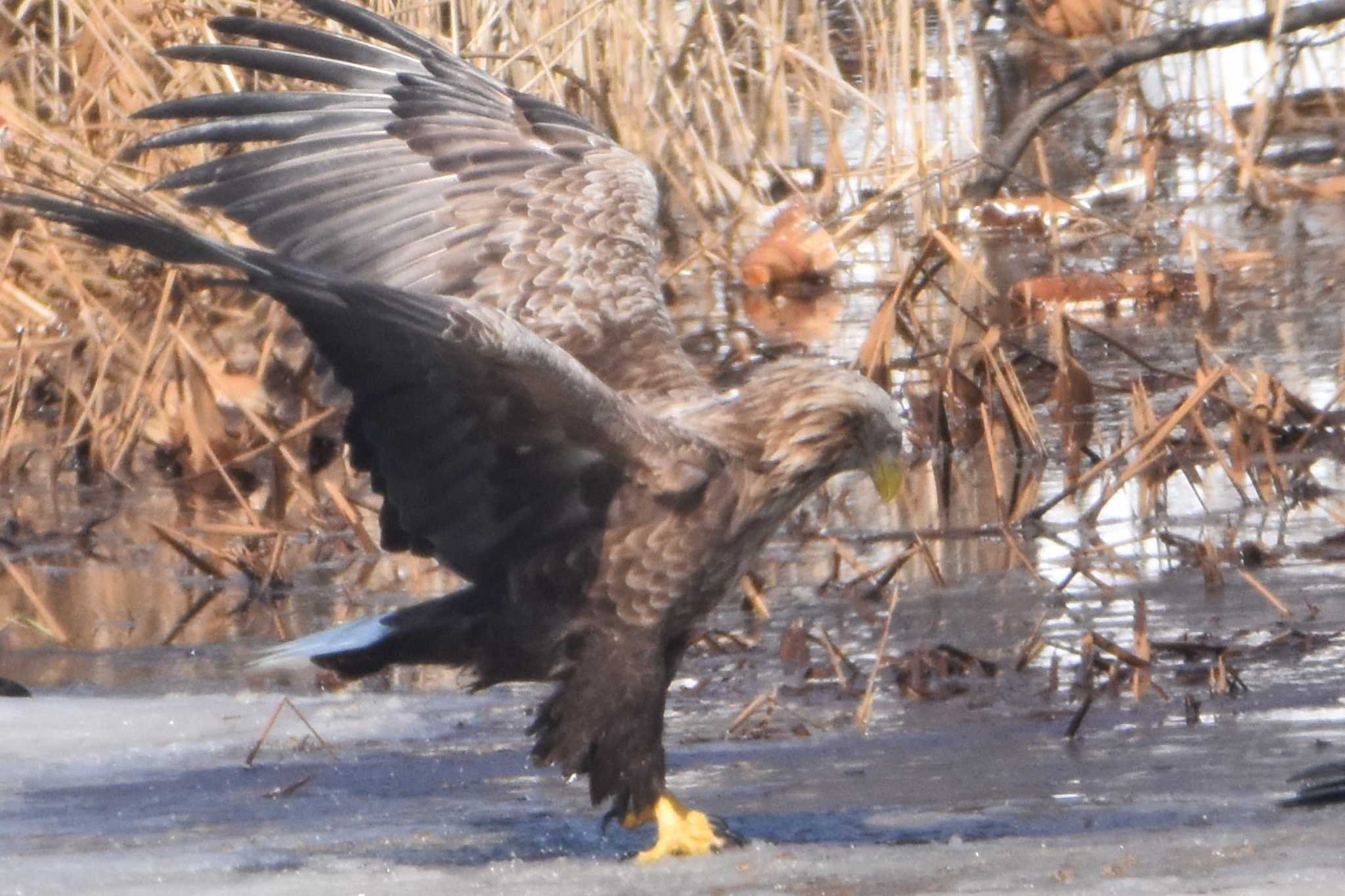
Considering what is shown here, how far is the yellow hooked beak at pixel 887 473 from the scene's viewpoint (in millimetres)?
4258

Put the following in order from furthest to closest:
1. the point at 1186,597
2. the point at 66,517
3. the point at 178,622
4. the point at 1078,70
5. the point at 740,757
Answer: the point at 1078,70, the point at 66,517, the point at 178,622, the point at 1186,597, the point at 740,757

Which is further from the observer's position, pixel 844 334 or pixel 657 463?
pixel 844 334

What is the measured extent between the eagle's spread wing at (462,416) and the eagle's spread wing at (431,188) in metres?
0.65

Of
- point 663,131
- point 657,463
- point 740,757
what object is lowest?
point 740,757

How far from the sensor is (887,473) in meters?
4.27

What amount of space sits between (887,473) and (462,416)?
79 centimetres

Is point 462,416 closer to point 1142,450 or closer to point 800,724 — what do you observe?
point 800,724

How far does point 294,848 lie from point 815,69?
5971 millimetres

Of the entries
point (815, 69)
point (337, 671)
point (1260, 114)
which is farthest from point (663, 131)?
point (337, 671)

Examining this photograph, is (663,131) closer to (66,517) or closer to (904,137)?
(904,137)

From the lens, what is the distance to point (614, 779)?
13.4 feet

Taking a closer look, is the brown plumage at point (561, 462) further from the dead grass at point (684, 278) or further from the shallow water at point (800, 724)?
the dead grass at point (684, 278)

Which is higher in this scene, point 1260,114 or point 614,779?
point 1260,114

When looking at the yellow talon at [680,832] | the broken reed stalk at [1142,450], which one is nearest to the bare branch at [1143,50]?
the broken reed stalk at [1142,450]
